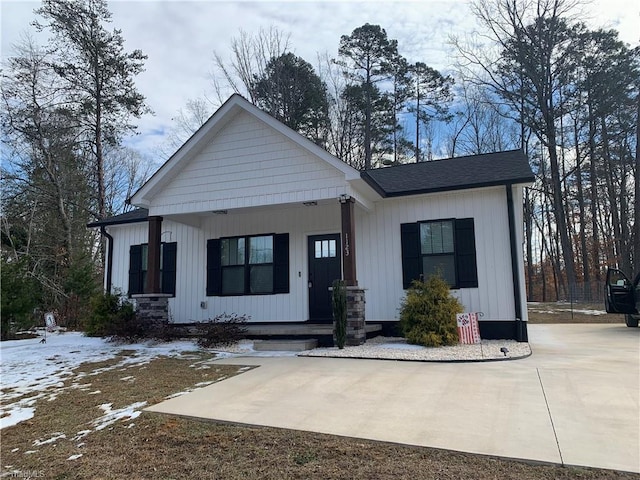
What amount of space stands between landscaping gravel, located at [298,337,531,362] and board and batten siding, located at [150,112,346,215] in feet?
9.47

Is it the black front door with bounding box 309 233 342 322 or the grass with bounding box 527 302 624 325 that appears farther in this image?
the grass with bounding box 527 302 624 325

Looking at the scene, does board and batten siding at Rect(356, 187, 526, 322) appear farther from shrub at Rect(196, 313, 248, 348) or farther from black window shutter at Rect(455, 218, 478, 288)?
shrub at Rect(196, 313, 248, 348)

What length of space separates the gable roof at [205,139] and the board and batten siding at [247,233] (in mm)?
913

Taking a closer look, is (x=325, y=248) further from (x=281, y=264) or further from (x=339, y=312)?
(x=339, y=312)

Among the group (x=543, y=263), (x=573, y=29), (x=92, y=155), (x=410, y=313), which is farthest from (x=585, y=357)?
(x=543, y=263)

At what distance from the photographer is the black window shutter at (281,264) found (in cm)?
966

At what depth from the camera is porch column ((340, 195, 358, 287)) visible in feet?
25.1

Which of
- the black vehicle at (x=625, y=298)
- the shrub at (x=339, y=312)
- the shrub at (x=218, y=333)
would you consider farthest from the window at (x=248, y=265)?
the black vehicle at (x=625, y=298)

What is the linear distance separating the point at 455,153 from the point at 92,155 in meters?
18.6

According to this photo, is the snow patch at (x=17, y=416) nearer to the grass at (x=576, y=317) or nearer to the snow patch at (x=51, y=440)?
the snow patch at (x=51, y=440)

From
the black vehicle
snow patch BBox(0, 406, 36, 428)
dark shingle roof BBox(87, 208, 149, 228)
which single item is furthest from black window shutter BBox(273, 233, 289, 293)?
the black vehicle

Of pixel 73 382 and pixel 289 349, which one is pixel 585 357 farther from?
pixel 73 382

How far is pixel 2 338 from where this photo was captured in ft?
32.7

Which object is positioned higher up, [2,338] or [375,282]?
[375,282]
